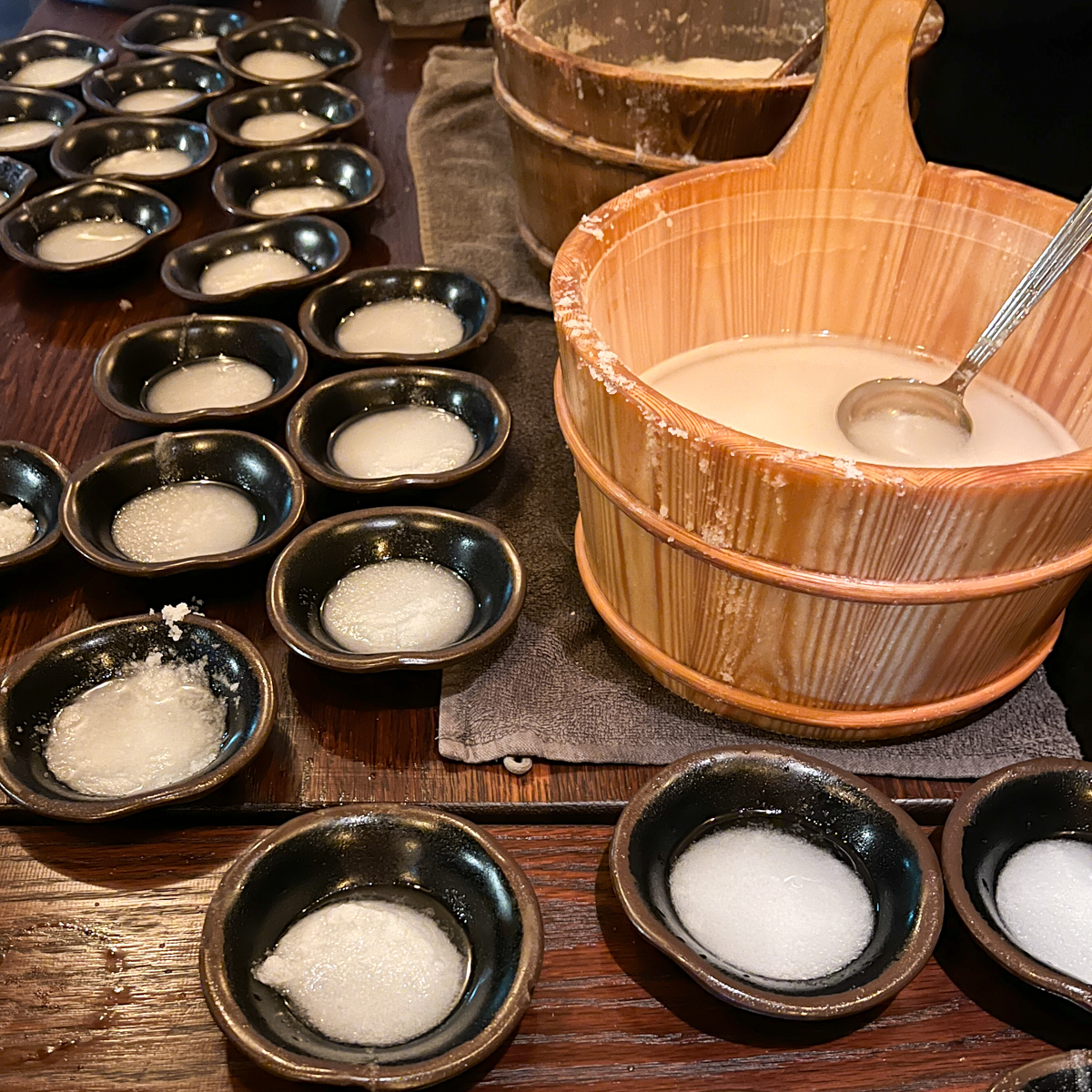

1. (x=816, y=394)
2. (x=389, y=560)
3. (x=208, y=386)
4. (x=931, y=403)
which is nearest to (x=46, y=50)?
(x=208, y=386)

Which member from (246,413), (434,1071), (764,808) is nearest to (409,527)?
(246,413)

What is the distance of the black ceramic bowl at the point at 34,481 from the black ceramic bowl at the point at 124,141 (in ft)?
4.25

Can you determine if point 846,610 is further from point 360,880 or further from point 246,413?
point 246,413

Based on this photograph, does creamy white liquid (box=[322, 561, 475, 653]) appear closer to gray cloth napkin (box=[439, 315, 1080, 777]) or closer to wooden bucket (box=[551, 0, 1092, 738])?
gray cloth napkin (box=[439, 315, 1080, 777])

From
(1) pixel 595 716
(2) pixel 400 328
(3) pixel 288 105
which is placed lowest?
(1) pixel 595 716

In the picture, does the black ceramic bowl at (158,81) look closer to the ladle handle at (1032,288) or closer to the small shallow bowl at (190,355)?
the small shallow bowl at (190,355)

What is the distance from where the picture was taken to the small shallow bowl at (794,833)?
1.09m

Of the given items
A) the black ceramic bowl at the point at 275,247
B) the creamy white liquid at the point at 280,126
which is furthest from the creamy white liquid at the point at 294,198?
the creamy white liquid at the point at 280,126

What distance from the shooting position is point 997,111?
6.65ft

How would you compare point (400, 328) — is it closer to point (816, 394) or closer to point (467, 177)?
point (467, 177)

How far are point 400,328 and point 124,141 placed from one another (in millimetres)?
1396

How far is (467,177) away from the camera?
296cm

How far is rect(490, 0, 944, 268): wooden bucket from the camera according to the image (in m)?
1.88

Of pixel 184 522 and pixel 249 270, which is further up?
pixel 249 270
